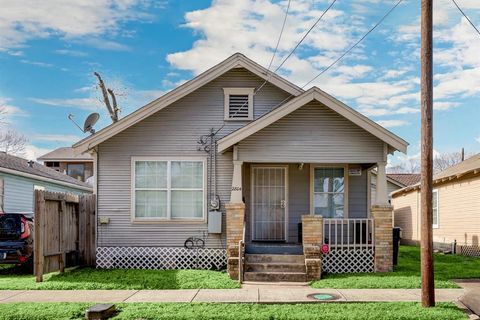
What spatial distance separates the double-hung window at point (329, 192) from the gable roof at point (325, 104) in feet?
7.67

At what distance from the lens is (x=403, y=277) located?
12.3 m

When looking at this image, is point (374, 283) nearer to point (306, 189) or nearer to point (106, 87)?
point (306, 189)

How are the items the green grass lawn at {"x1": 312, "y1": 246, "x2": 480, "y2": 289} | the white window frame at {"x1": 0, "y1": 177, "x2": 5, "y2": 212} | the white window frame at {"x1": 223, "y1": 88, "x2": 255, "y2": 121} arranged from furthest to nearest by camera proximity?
the white window frame at {"x1": 0, "y1": 177, "x2": 5, "y2": 212}, the white window frame at {"x1": 223, "y1": 88, "x2": 255, "y2": 121}, the green grass lawn at {"x1": 312, "y1": 246, "x2": 480, "y2": 289}

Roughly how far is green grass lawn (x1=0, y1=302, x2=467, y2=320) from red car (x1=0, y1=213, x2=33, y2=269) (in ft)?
14.0

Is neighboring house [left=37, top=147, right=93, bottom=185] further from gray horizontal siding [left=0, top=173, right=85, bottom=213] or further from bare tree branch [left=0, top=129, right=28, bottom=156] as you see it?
gray horizontal siding [left=0, top=173, right=85, bottom=213]

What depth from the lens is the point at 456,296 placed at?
10.1m

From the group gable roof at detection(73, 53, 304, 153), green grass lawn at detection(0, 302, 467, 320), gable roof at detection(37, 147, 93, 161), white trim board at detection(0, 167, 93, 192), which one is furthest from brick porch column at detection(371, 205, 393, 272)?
gable roof at detection(37, 147, 93, 161)

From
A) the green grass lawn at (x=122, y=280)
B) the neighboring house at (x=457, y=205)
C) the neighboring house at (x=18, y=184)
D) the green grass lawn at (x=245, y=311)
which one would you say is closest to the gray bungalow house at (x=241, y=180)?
the green grass lawn at (x=122, y=280)

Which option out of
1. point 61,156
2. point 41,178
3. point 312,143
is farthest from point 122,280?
point 61,156

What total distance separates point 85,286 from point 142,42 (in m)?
11.3

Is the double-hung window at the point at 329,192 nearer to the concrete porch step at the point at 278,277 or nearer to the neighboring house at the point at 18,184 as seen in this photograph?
the concrete porch step at the point at 278,277

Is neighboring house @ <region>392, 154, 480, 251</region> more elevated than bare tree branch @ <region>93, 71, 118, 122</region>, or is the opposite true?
bare tree branch @ <region>93, 71, 118, 122</region>

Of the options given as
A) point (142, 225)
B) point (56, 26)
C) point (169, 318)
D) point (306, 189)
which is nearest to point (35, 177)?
point (56, 26)

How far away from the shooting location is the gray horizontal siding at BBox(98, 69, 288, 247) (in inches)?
571
